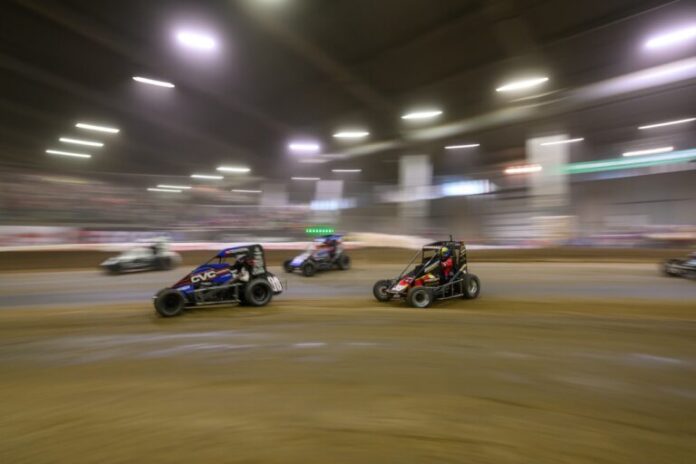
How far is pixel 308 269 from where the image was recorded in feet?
38.1

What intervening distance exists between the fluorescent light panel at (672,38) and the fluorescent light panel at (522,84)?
130 inches

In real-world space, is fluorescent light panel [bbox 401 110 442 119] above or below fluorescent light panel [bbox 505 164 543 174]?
above

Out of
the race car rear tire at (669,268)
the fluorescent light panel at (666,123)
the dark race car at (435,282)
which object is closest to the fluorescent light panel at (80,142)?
the dark race car at (435,282)

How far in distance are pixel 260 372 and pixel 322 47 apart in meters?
12.5

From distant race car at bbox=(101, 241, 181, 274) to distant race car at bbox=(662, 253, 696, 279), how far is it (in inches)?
616

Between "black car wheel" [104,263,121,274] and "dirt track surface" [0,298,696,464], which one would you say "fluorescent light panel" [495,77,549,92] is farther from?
"black car wheel" [104,263,121,274]

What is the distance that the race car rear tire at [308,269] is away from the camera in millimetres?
11578

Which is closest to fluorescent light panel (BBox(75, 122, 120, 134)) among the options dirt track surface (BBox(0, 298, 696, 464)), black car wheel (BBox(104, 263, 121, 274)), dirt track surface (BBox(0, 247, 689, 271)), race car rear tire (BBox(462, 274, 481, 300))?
dirt track surface (BBox(0, 247, 689, 271))

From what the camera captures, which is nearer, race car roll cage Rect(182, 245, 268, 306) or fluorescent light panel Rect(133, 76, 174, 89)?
race car roll cage Rect(182, 245, 268, 306)

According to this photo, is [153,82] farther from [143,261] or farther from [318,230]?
[318,230]

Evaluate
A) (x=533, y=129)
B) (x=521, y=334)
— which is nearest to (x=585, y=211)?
(x=533, y=129)

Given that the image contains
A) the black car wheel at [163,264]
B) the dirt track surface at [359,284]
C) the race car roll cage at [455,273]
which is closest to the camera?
the race car roll cage at [455,273]

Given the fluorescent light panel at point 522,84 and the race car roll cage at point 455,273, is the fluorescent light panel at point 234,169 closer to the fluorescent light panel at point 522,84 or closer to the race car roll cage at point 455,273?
the fluorescent light panel at point 522,84

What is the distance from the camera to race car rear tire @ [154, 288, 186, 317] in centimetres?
617
